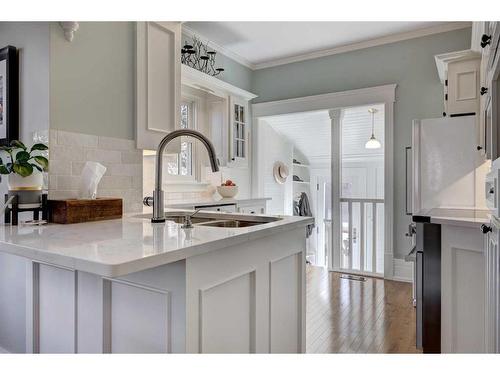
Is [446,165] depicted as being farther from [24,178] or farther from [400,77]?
[24,178]

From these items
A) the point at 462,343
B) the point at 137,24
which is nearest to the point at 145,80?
the point at 137,24

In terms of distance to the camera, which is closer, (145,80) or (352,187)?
(145,80)

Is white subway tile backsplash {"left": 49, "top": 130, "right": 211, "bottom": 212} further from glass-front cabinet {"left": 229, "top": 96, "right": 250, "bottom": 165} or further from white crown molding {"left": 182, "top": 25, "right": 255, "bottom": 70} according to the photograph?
white crown molding {"left": 182, "top": 25, "right": 255, "bottom": 70}

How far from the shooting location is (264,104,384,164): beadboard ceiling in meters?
4.81

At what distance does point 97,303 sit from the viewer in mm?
1239

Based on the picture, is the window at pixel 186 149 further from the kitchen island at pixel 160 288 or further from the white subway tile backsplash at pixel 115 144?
the kitchen island at pixel 160 288

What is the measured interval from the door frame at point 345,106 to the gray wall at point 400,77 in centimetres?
6

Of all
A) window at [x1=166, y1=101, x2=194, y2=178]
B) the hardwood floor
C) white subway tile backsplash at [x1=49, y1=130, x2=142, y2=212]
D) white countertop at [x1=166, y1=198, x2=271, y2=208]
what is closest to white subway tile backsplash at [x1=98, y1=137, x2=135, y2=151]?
→ white subway tile backsplash at [x1=49, y1=130, x2=142, y2=212]

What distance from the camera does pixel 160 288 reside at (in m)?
1.07

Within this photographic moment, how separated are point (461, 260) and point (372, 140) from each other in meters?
2.97

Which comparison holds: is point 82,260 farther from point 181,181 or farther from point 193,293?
point 181,181

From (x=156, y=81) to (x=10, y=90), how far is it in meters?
0.81

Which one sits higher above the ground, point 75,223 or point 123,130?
point 123,130

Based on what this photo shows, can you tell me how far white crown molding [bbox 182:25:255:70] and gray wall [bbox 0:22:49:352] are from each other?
210cm
